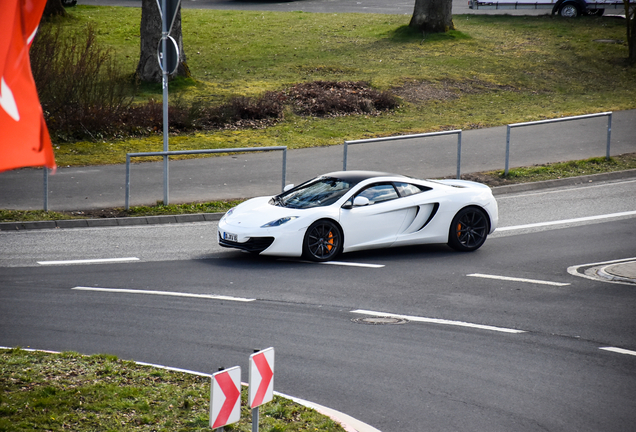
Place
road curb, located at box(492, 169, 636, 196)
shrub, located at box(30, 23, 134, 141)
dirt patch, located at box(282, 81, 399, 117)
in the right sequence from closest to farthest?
road curb, located at box(492, 169, 636, 196) < shrub, located at box(30, 23, 134, 141) < dirt patch, located at box(282, 81, 399, 117)

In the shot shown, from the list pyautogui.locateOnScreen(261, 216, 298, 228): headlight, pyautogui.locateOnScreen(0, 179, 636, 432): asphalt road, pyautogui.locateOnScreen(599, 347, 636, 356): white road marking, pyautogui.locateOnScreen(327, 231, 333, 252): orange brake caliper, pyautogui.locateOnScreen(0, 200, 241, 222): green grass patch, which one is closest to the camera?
pyautogui.locateOnScreen(0, 179, 636, 432): asphalt road

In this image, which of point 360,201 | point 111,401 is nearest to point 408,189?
point 360,201

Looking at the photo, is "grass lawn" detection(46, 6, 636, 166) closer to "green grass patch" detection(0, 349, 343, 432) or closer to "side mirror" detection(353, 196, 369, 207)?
"side mirror" detection(353, 196, 369, 207)

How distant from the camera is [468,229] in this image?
45.5 ft

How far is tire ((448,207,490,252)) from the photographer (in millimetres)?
13727

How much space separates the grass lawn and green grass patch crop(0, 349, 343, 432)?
48.1 ft

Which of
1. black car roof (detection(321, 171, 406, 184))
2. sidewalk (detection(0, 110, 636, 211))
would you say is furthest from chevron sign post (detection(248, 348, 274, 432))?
sidewalk (detection(0, 110, 636, 211))

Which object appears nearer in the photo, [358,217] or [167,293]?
[167,293]

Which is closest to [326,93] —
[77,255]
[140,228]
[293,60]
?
[293,60]

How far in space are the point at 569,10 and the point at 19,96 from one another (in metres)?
42.0

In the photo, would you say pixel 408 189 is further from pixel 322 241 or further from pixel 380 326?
pixel 380 326

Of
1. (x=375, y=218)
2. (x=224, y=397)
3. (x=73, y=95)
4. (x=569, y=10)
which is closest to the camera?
(x=224, y=397)

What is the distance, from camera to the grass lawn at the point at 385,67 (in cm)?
2570

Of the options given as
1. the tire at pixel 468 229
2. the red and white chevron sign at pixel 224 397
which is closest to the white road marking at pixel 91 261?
the tire at pixel 468 229
